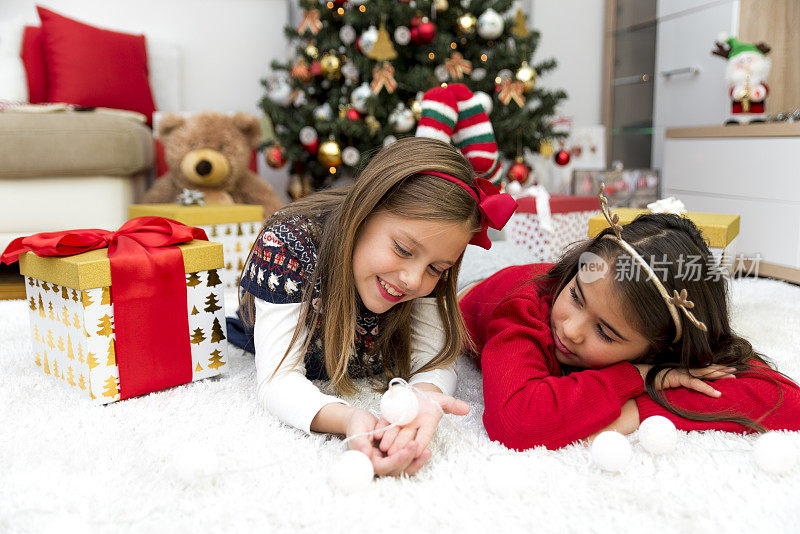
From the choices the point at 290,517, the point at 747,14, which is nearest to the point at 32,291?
the point at 290,517

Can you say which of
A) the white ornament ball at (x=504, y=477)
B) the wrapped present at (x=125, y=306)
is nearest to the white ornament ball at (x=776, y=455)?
the white ornament ball at (x=504, y=477)

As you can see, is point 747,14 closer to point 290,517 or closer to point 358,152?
point 358,152

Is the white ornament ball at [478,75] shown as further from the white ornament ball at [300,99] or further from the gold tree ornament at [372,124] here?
the white ornament ball at [300,99]

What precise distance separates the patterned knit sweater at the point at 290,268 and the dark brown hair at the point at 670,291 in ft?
1.32

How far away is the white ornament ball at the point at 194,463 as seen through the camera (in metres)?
0.70

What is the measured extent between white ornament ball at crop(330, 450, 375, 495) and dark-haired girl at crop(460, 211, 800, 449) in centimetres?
22

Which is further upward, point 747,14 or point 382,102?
point 747,14

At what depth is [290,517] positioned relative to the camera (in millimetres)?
658

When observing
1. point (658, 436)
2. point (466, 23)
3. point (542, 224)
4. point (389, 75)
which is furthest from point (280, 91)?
point (658, 436)

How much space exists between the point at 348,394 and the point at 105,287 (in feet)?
1.35

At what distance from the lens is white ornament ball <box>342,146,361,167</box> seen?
2295mm

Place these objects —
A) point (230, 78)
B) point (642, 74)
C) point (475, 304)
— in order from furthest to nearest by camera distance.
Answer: point (642, 74) < point (230, 78) < point (475, 304)

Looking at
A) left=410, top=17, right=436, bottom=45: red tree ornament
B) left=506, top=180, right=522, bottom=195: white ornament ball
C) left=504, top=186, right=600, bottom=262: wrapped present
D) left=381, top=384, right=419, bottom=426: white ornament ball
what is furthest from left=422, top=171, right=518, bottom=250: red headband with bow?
left=410, top=17, right=436, bottom=45: red tree ornament

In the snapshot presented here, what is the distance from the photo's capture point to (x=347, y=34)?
2.27 m
